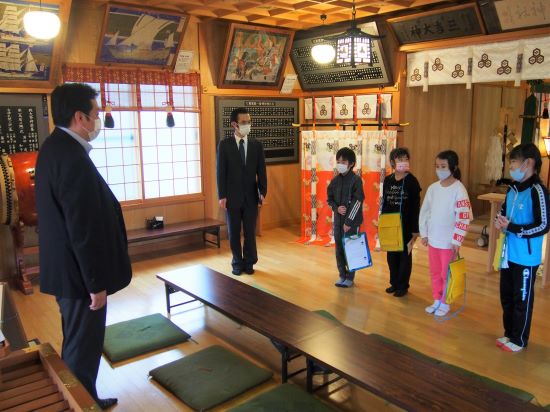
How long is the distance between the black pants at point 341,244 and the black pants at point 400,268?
39 cm

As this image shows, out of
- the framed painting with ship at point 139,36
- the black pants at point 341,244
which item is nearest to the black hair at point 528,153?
the black pants at point 341,244

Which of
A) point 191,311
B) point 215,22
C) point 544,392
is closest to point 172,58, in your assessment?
point 215,22

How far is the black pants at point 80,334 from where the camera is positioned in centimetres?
223

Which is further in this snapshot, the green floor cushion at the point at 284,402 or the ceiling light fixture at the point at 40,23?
the ceiling light fixture at the point at 40,23

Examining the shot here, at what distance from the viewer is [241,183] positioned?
4734 mm

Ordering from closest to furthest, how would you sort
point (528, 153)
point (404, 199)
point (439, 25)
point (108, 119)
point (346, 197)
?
point (528, 153) < point (404, 199) < point (346, 197) < point (439, 25) < point (108, 119)

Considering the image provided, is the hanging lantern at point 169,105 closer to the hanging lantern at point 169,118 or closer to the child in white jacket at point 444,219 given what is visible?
the hanging lantern at point 169,118

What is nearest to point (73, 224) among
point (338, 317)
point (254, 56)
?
point (338, 317)

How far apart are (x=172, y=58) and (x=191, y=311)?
3051mm

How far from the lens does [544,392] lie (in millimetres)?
2697

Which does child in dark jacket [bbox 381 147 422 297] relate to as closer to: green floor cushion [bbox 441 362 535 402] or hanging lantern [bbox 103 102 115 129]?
green floor cushion [bbox 441 362 535 402]

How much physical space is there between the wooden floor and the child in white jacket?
34 centimetres

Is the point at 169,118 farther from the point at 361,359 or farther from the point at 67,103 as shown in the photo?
the point at 361,359

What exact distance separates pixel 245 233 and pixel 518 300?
2.63 m
